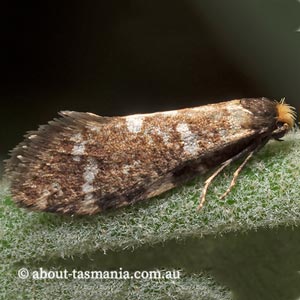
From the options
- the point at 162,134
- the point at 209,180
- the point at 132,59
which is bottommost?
the point at 209,180

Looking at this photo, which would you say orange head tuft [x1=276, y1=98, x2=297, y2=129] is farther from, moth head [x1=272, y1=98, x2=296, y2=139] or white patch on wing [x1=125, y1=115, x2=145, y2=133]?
white patch on wing [x1=125, y1=115, x2=145, y2=133]

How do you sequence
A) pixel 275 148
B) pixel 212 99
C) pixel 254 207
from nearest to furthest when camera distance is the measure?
1. pixel 254 207
2. pixel 275 148
3. pixel 212 99

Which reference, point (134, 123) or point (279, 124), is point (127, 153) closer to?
point (134, 123)

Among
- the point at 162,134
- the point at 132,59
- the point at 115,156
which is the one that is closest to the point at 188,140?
the point at 162,134

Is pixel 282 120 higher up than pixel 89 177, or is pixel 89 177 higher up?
pixel 282 120

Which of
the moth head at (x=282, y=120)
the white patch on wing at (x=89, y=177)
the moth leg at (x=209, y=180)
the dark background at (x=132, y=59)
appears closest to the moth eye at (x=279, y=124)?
the moth head at (x=282, y=120)

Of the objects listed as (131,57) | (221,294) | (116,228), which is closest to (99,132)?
(116,228)

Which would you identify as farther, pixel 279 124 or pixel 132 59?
pixel 132 59

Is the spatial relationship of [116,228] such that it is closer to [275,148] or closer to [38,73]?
[275,148]

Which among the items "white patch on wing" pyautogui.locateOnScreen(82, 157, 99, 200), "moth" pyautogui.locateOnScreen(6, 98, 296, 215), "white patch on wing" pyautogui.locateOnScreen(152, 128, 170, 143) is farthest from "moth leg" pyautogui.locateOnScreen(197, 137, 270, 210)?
"white patch on wing" pyautogui.locateOnScreen(82, 157, 99, 200)
